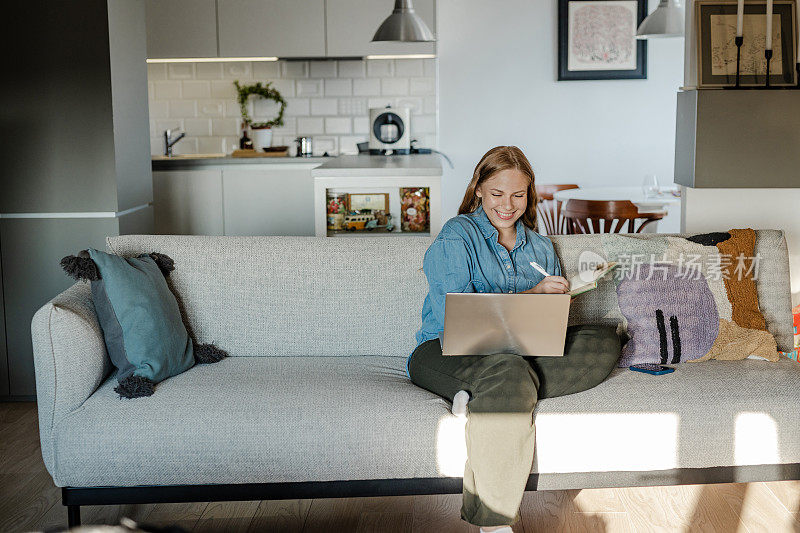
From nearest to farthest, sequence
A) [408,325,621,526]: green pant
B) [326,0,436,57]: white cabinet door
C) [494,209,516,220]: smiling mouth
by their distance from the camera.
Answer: [408,325,621,526]: green pant
[494,209,516,220]: smiling mouth
[326,0,436,57]: white cabinet door

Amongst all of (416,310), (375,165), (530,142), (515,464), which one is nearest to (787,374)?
(515,464)

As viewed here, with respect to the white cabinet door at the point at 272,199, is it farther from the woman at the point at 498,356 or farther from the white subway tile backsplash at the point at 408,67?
the woman at the point at 498,356

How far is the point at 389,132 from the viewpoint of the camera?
5.80 metres

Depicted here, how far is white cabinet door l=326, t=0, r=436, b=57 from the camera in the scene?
233 inches

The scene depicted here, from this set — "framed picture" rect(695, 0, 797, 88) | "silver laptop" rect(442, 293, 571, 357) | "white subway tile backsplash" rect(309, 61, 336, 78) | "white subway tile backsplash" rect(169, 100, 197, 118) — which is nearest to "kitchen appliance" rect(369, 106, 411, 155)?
"white subway tile backsplash" rect(309, 61, 336, 78)

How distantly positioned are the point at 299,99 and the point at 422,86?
92 cm

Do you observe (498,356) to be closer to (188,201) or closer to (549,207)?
(549,207)

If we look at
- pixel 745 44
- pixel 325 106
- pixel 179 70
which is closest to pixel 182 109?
pixel 179 70

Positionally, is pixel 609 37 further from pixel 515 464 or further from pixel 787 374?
pixel 515 464

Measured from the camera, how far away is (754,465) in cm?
242

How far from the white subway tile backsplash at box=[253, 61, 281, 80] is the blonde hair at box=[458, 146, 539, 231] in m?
3.84

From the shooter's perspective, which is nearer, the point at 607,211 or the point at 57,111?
the point at 57,111

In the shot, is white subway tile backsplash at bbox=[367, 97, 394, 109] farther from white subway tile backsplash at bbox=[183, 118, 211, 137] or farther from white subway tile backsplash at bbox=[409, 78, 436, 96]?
white subway tile backsplash at bbox=[183, 118, 211, 137]

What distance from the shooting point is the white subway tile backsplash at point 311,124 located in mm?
6398
